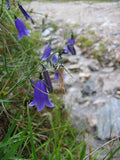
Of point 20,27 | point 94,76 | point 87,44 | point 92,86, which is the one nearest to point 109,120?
point 92,86

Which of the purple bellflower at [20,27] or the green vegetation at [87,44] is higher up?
the purple bellflower at [20,27]

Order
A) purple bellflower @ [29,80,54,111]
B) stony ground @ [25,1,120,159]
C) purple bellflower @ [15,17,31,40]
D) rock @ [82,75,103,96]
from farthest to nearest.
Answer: rock @ [82,75,103,96] < stony ground @ [25,1,120,159] < purple bellflower @ [15,17,31,40] < purple bellflower @ [29,80,54,111]

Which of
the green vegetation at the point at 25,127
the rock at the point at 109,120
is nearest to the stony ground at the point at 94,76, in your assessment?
the rock at the point at 109,120

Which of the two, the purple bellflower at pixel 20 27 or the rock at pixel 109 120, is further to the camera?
the rock at pixel 109 120

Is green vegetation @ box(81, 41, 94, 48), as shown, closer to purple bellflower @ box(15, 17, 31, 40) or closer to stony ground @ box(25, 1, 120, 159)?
stony ground @ box(25, 1, 120, 159)

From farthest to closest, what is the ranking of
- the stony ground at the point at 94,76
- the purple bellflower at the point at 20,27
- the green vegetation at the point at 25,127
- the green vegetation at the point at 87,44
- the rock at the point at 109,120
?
1. the green vegetation at the point at 87,44
2. the stony ground at the point at 94,76
3. the rock at the point at 109,120
4. the purple bellflower at the point at 20,27
5. the green vegetation at the point at 25,127

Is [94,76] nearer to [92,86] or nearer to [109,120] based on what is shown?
[92,86]

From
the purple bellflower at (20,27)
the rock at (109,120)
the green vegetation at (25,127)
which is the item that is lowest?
the rock at (109,120)

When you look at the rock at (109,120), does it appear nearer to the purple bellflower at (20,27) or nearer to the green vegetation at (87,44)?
the purple bellflower at (20,27)

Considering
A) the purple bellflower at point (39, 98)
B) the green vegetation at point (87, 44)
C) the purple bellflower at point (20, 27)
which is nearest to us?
the purple bellflower at point (39, 98)

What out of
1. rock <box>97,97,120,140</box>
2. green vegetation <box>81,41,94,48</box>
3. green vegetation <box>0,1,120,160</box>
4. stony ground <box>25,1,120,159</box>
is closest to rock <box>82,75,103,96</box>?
stony ground <box>25,1,120,159</box>
